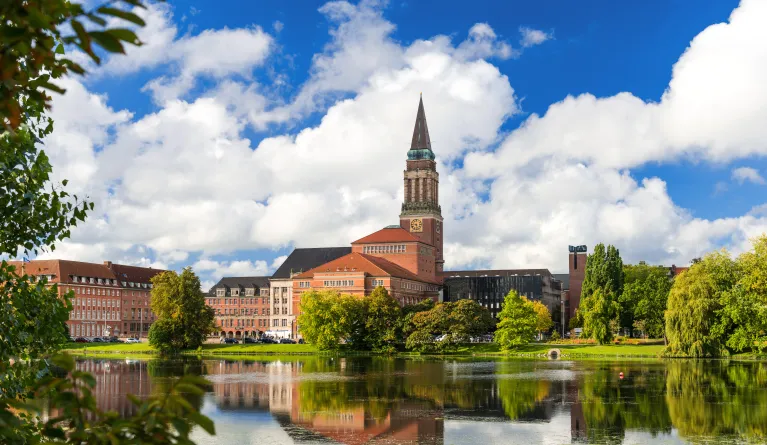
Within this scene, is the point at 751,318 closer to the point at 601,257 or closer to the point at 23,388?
the point at 601,257

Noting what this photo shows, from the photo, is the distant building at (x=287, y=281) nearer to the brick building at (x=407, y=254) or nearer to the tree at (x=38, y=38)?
the brick building at (x=407, y=254)

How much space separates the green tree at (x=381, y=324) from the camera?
323 feet

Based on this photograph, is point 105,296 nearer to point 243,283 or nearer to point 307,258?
point 243,283

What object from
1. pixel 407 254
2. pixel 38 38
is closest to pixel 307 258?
pixel 407 254

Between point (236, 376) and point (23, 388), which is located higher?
point (23, 388)

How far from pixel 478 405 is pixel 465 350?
62.4 m

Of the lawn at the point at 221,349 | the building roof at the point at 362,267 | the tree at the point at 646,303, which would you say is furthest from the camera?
the building roof at the point at 362,267

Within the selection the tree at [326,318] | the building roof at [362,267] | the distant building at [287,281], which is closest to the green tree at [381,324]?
the tree at [326,318]

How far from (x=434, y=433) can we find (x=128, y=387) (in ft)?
83.8

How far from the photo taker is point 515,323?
319 feet

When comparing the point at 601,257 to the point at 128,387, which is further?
the point at 601,257

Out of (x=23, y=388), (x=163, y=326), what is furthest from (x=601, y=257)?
(x=23, y=388)

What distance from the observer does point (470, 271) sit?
567ft

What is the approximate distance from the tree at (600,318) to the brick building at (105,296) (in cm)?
8049
